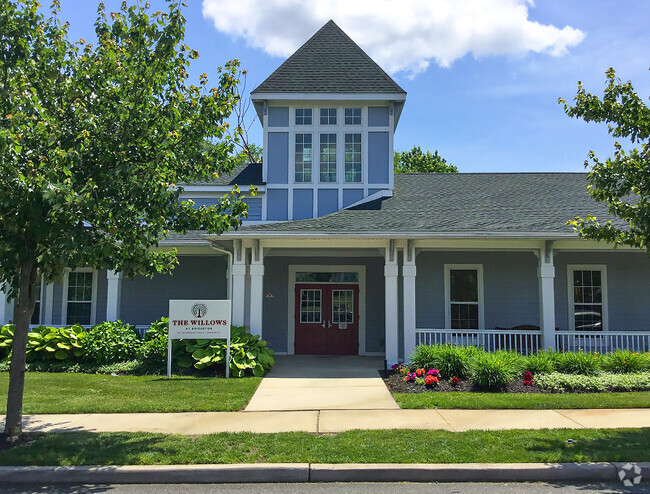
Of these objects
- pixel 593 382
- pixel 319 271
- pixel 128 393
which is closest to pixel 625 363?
pixel 593 382

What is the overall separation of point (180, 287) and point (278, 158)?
16.0 ft

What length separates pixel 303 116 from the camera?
17.1 metres

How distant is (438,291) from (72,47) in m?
10.7

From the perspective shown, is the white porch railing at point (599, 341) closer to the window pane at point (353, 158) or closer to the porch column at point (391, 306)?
the porch column at point (391, 306)

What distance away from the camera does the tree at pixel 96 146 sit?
6570 mm

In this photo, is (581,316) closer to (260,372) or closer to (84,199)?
(260,372)

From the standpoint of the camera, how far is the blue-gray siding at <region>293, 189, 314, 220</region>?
16750mm

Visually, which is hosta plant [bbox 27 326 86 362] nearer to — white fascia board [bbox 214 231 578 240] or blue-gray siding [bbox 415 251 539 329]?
white fascia board [bbox 214 231 578 240]

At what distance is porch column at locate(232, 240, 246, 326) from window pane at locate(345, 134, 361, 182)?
4855 mm


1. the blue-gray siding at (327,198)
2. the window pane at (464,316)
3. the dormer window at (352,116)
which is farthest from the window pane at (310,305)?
the dormer window at (352,116)

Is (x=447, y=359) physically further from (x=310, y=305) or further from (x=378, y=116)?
(x=378, y=116)

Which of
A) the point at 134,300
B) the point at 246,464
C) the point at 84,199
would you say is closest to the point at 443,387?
the point at 246,464

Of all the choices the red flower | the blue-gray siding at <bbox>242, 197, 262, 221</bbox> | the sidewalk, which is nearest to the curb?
the sidewalk

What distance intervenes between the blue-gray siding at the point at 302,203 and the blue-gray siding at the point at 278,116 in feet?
7.11
